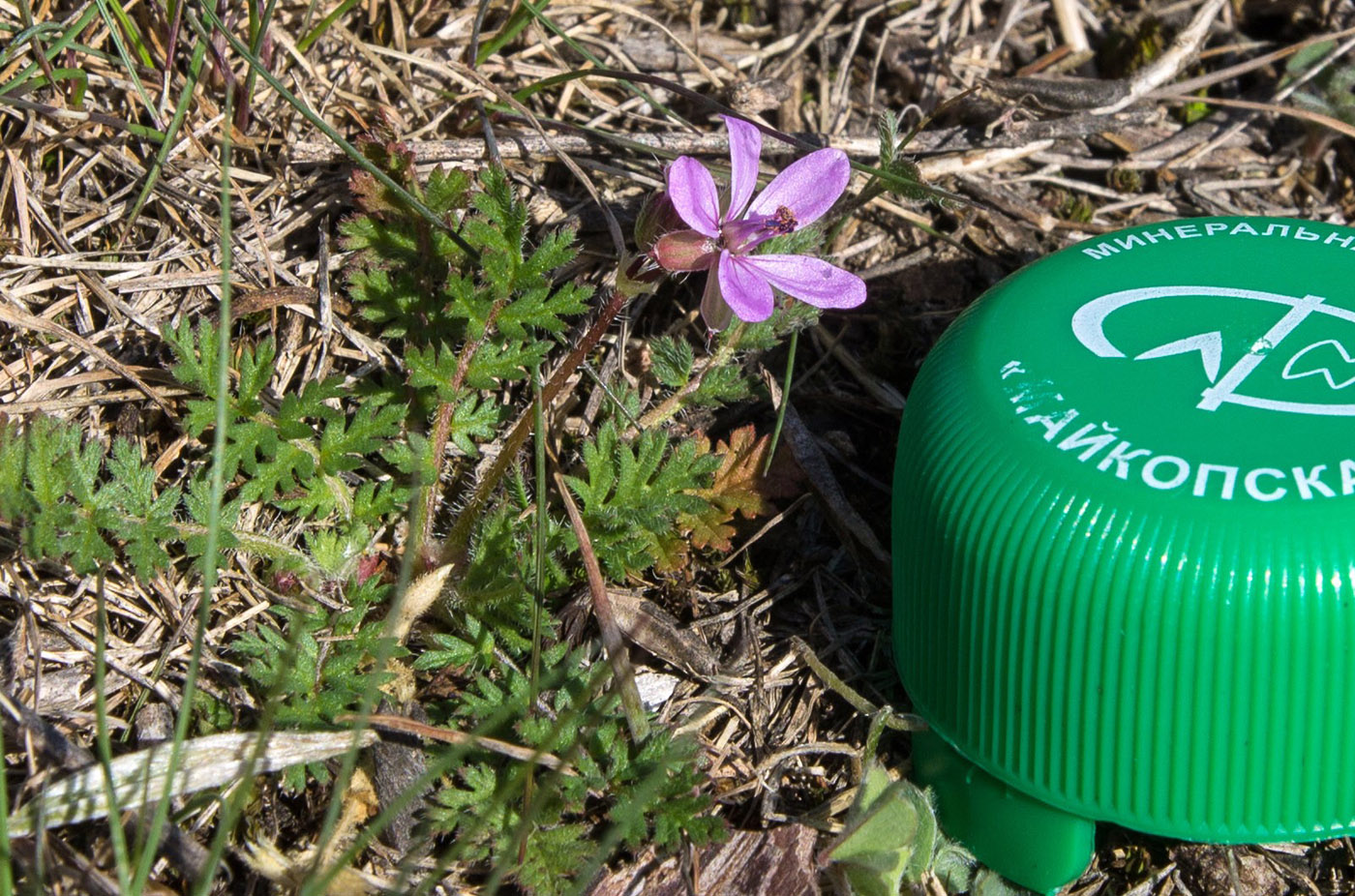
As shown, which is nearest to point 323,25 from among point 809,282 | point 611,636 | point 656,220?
point 656,220

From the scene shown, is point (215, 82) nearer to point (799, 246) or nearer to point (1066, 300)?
point (799, 246)

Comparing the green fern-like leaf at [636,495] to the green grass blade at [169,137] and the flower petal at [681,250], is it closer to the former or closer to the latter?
the flower petal at [681,250]

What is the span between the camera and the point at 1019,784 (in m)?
2.53

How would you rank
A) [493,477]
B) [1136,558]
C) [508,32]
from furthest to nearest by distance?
[508,32], [493,477], [1136,558]

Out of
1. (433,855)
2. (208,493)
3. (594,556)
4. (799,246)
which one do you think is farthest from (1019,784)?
(208,493)

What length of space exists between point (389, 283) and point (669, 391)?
746mm

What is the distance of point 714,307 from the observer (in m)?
2.62

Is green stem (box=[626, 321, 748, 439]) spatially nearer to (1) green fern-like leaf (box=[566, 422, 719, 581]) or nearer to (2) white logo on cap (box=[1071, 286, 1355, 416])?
(1) green fern-like leaf (box=[566, 422, 719, 581])

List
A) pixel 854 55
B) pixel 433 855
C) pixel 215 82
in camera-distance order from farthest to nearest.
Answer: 1. pixel 854 55
2. pixel 215 82
3. pixel 433 855

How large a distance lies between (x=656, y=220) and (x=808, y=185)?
366 millimetres

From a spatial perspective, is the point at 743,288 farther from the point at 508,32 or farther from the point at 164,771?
the point at 164,771

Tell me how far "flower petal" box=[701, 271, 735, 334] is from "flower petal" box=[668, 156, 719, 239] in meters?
0.09

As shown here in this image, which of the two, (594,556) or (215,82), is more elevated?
(215,82)

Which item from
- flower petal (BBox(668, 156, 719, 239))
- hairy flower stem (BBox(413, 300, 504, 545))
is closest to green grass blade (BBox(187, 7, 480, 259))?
hairy flower stem (BBox(413, 300, 504, 545))
